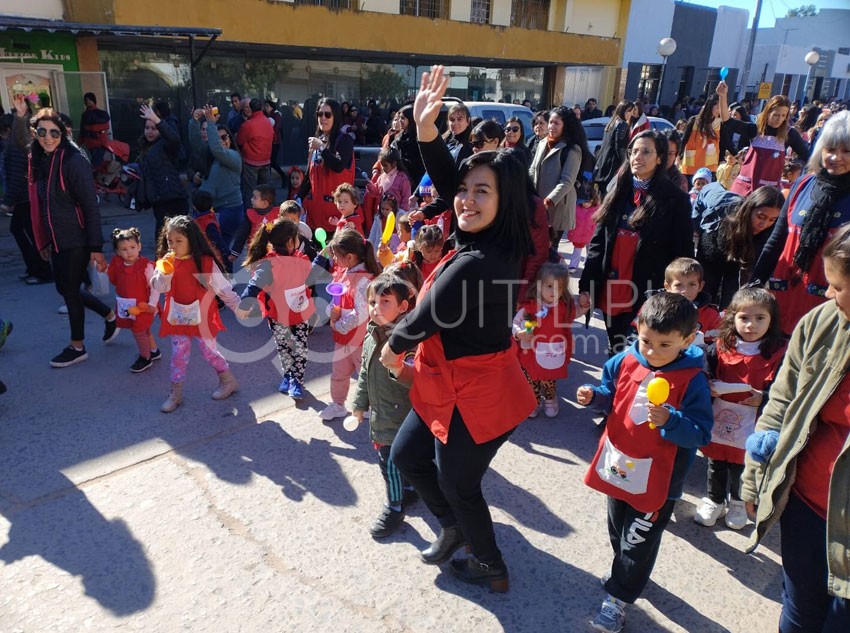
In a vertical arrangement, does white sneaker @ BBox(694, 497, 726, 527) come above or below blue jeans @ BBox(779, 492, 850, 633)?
below

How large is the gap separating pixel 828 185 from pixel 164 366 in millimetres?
4518

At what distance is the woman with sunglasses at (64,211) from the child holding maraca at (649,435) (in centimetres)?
393

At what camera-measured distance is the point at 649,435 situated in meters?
2.41

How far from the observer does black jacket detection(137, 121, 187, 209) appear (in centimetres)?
625

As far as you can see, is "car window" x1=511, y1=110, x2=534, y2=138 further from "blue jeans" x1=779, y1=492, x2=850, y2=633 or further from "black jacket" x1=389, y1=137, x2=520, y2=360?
"blue jeans" x1=779, y1=492, x2=850, y2=633

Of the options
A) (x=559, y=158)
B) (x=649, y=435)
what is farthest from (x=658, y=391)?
(x=559, y=158)

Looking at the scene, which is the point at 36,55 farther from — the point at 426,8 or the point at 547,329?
the point at 426,8

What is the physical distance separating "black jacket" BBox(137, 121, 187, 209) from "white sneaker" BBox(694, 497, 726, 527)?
5555 millimetres

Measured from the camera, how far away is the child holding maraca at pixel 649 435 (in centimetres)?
232

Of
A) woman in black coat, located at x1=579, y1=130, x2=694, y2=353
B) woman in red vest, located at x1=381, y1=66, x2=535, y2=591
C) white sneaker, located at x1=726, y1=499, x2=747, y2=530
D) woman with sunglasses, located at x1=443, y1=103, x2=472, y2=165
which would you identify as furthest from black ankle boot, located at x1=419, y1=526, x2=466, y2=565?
woman with sunglasses, located at x1=443, y1=103, x2=472, y2=165

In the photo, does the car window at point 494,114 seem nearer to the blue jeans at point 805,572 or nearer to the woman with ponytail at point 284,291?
the woman with ponytail at point 284,291

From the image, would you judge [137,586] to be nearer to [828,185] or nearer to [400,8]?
[828,185]

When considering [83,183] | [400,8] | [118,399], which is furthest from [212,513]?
[400,8]

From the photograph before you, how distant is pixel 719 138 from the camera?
7.73 metres
